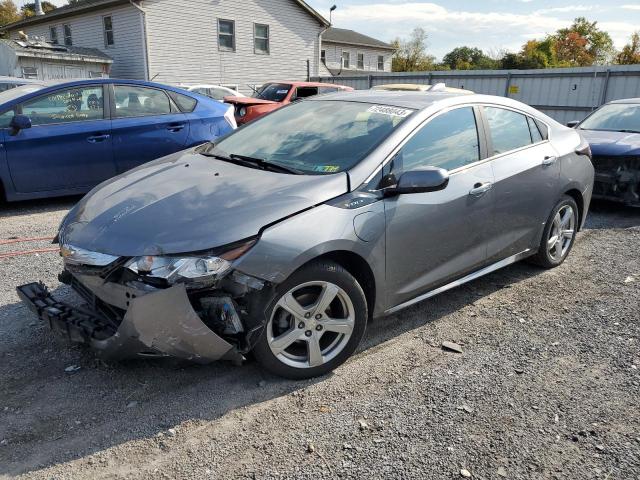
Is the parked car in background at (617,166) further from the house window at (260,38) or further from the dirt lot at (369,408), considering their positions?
the house window at (260,38)

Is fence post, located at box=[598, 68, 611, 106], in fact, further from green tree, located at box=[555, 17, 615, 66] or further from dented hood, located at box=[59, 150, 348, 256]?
green tree, located at box=[555, 17, 615, 66]

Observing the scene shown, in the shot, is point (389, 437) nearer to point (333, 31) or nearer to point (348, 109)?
point (348, 109)

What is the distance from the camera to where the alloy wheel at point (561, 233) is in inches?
193

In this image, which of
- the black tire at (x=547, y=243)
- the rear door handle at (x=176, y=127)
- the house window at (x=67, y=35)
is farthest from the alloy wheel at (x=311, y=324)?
the house window at (x=67, y=35)

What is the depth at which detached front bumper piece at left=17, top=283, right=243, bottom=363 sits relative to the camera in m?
2.62

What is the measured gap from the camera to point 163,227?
9.41 ft

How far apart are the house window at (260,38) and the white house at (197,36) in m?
0.01

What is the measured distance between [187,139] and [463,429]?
5.75 meters

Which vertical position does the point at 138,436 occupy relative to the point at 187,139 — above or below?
below

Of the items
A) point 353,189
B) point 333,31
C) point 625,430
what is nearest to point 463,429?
point 625,430

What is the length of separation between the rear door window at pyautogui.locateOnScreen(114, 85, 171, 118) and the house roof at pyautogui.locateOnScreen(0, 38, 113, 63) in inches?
598

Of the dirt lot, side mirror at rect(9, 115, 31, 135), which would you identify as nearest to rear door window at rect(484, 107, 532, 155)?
the dirt lot

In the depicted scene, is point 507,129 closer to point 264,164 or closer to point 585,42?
point 264,164

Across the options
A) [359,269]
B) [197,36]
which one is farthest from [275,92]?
[359,269]
